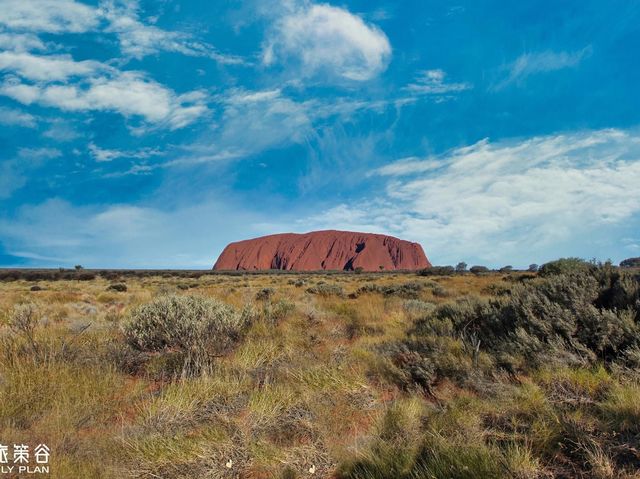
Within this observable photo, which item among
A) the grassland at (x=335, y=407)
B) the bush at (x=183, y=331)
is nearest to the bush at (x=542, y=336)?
the grassland at (x=335, y=407)

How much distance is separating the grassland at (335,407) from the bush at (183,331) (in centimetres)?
21

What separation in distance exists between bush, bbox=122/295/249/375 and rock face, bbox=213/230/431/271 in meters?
162

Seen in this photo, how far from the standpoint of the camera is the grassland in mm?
2799

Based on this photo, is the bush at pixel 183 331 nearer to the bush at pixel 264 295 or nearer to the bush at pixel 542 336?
the bush at pixel 542 336

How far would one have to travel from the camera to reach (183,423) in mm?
3670

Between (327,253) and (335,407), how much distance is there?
181 metres

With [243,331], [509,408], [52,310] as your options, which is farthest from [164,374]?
[52,310]

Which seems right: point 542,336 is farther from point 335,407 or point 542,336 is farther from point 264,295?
point 264,295

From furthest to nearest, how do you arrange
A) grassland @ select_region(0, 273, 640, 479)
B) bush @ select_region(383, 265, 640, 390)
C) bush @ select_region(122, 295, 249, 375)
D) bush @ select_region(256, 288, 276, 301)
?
bush @ select_region(256, 288, 276, 301), bush @ select_region(122, 295, 249, 375), bush @ select_region(383, 265, 640, 390), grassland @ select_region(0, 273, 640, 479)

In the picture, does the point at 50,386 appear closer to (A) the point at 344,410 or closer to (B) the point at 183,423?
(B) the point at 183,423

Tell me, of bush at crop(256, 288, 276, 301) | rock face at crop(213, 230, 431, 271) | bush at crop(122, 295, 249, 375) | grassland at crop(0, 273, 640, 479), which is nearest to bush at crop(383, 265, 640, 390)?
grassland at crop(0, 273, 640, 479)

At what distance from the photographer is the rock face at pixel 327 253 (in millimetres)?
174000

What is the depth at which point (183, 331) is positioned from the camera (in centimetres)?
627

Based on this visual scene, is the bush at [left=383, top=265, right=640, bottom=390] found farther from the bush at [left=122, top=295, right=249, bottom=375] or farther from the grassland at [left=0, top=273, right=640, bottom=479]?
the bush at [left=122, top=295, right=249, bottom=375]
